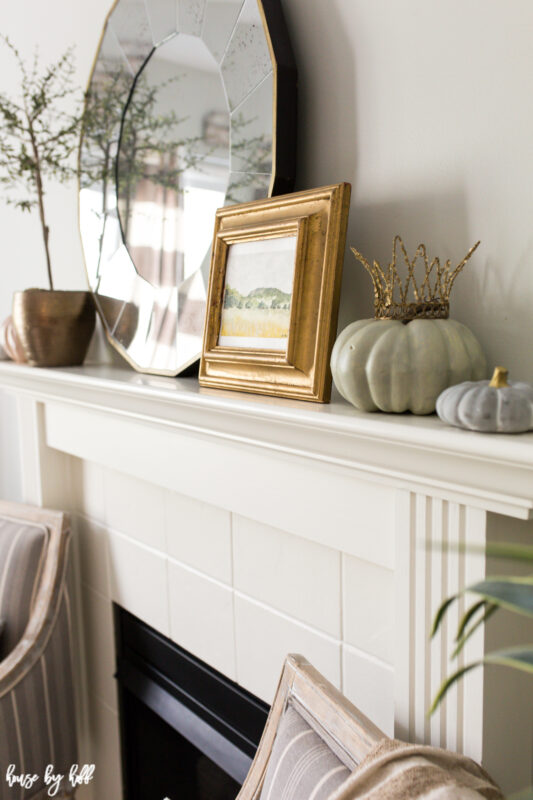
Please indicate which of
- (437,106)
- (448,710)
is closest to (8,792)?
(448,710)

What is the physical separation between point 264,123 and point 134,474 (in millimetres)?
675

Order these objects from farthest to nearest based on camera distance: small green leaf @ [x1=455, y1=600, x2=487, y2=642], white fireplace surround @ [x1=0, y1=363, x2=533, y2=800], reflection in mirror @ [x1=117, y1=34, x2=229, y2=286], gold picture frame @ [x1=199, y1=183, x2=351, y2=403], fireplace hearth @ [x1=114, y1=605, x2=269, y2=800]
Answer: fireplace hearth @ [x1=114, y1=605, x2=269, y2=800]
reflection in mirror @ [x1=117, y1=34, x2=229, y2=286]
gold picture frame @ [x1=199, y1=183, x2=351, y2=403]
white fireplace surround @ [x1=0, y1=363, x2=533, y2=800]
small green leaf @ [x1=455, y1=600, x2=487, y2=642]

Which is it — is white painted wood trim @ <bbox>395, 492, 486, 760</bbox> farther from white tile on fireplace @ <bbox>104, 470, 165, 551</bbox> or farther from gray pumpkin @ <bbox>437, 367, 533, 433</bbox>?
white tile on fireplace @ <bbox>104, 470, 165, 551</bbox>

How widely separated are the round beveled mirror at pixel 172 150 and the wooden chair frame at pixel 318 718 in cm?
56

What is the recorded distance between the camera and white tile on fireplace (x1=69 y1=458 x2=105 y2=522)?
157 centimetres

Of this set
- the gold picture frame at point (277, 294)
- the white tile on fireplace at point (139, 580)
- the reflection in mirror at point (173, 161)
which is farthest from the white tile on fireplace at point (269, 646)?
the reflection in mirror at point (173, 161)

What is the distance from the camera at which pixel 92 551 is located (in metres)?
1.63

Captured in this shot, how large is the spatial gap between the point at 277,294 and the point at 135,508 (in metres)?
0.69

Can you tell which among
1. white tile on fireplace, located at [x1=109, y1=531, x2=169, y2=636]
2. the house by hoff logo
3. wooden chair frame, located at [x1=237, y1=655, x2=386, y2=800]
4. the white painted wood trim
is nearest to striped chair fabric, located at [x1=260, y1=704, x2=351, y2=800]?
wooden chair frame, located at [x1=237, y1=655, x2=386, y2=800]

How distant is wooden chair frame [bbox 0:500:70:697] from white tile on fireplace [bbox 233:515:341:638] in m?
0.57

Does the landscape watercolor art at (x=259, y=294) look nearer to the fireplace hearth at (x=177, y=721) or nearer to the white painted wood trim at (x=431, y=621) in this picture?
the white painted wood trim at (x=431, y=621)

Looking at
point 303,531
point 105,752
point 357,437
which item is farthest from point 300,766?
point 105,752

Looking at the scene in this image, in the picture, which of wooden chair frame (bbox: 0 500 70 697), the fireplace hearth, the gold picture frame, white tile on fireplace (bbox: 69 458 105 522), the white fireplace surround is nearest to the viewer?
the white fireplace surround

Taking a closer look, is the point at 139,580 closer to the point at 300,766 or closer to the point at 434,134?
the point at 300,766
